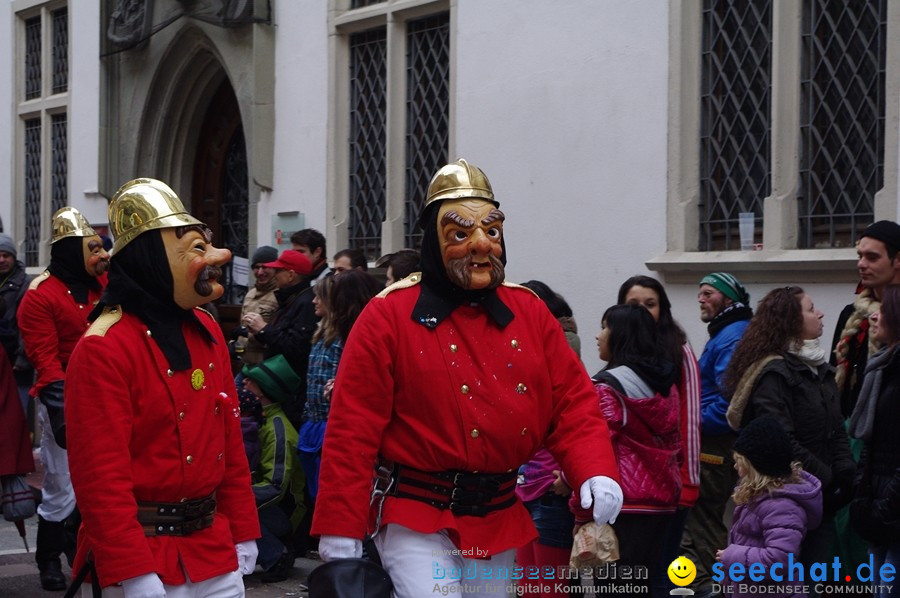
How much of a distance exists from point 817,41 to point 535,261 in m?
2.61

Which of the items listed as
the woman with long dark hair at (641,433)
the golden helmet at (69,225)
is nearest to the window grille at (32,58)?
the golden helmet at (69,225)

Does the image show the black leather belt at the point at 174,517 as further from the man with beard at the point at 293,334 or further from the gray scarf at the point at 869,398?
the man with beard at the point at 293,334

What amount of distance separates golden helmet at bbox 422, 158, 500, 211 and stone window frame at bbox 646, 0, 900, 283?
362 cm

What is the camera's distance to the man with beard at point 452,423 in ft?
13.4

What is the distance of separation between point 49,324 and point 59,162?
9257 mm

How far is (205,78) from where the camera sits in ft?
45.4

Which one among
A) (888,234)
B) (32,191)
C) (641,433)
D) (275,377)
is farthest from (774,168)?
(32,191)

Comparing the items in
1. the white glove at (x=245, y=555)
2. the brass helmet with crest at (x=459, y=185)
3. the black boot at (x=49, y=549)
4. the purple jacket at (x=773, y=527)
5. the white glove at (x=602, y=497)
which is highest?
the brass helmet with crest at (x=459, y=185)

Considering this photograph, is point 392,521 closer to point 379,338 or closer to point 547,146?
point 379,338

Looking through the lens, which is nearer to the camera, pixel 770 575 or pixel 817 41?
pixel 770 575

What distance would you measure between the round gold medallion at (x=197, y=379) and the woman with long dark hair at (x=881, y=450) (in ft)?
8.57

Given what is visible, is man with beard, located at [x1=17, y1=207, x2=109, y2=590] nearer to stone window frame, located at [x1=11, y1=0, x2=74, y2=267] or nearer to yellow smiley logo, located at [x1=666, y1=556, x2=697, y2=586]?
yellow smiley logo, located at [x1=666, y1=556, x2=697, y2=586]

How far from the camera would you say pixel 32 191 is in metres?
17.1

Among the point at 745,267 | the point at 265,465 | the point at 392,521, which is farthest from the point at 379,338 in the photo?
the point at 745,267
